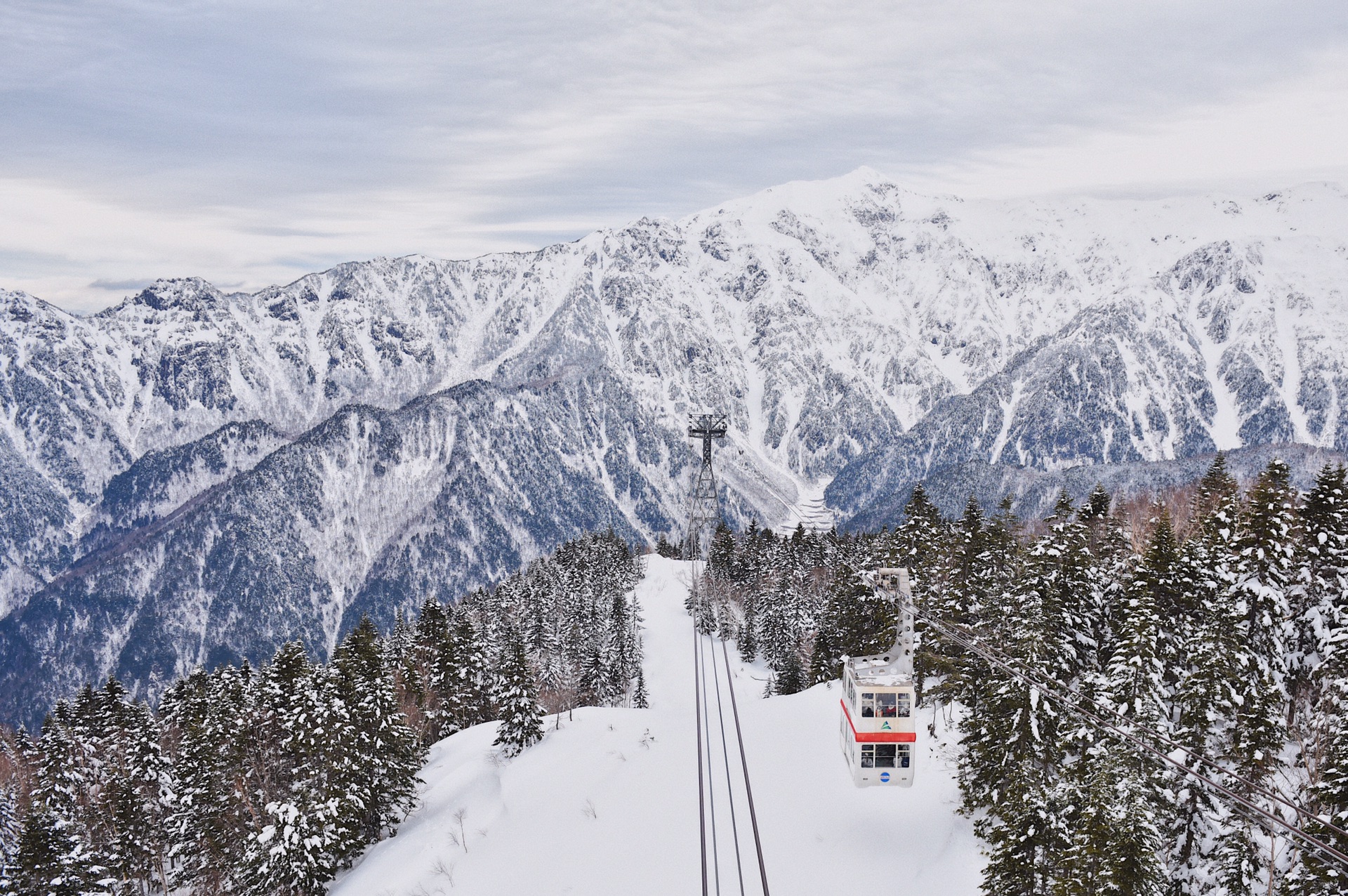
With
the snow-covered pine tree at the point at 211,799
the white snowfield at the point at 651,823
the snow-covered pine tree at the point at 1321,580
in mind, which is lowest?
the snow-covered pine tree at the point at 211,799

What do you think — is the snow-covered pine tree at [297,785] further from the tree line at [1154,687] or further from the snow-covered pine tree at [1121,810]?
the snow-covered pine tree at [1121,810]

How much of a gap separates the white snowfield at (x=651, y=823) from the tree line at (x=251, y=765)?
2.42 metres

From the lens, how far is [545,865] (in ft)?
108

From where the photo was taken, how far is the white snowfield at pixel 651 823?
3155 cm

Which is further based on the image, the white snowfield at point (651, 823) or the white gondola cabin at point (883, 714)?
the white gondola cabin at point (883, 714)

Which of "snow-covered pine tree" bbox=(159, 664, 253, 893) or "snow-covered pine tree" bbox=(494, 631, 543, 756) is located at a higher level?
"snow-covered pine tree" bbox=(494, 631, 543, 756)

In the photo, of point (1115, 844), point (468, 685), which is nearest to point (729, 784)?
point (1115, 844)

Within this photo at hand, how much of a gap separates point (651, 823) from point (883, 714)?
10858mm

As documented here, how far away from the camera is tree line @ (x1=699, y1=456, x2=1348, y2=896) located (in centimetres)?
2339

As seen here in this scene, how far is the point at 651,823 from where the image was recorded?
116 ft

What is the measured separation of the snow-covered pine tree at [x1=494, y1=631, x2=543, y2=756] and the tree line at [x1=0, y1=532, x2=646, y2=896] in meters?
0.08

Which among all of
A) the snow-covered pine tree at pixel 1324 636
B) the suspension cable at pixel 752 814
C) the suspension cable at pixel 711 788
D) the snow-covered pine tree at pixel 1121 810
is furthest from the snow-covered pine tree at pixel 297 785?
the snow-covered pine tree at pixel 1324 636

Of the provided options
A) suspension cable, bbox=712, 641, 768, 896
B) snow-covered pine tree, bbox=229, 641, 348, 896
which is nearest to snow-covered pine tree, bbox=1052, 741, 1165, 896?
suspension cable, bbox=712, 641, 768, 896

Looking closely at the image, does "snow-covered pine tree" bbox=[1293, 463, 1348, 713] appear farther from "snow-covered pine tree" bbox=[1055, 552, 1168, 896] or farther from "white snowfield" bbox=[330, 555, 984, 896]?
"white snowfield" bbox=[330, 555, 984, 896]
